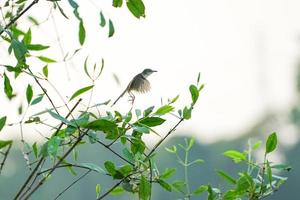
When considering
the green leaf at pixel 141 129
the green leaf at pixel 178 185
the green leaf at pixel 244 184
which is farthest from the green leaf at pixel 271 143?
the green leaf at pixel 141 129

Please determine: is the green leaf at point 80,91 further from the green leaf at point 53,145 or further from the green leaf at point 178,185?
the green leaf at point 178,185

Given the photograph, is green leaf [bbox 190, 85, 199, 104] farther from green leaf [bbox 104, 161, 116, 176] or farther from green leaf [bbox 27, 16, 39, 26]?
green leaf [bbox 27, 16, 39, 26]

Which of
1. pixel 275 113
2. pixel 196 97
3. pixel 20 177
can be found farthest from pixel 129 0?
pixel 275 113

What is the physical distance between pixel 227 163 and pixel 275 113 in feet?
7.87

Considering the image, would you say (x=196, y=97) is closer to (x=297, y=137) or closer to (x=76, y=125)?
(x=76, y=125)

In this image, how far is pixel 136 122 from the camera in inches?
59.2

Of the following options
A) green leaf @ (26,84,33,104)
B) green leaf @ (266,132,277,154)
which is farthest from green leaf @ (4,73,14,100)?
green leaf @ (266,132,277,154)

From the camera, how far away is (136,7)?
1563 mm

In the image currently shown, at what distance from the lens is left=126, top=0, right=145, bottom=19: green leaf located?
1.56m

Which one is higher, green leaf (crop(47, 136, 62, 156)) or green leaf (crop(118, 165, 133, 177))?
green leaf (crop(47, 136, 62, 156))

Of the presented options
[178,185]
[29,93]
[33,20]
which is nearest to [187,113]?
[178,185]

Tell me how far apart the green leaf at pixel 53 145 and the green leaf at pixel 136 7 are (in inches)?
12.1

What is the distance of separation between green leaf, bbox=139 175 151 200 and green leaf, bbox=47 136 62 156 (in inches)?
7.8

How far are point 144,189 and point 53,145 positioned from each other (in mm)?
216
